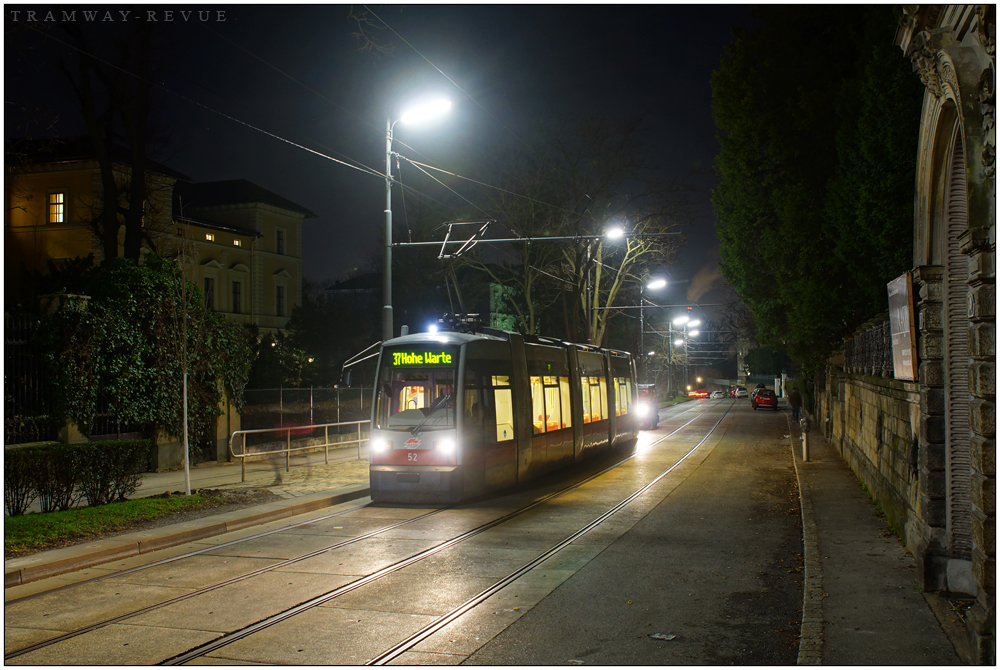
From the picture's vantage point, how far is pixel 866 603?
716 cm

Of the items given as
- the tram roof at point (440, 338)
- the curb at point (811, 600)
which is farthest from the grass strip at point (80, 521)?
the curb at point (811, 600)

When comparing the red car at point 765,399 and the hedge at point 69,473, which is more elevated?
the hedge at point 69,473

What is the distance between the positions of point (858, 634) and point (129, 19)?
25.5 metres

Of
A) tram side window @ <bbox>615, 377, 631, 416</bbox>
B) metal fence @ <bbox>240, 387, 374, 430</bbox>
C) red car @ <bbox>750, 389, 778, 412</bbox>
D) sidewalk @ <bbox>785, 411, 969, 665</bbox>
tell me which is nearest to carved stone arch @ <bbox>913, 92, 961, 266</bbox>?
sidewalk @ <bbox>785, 411, 969, 665</bbox>

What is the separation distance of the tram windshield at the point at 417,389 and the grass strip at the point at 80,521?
3.34 metres

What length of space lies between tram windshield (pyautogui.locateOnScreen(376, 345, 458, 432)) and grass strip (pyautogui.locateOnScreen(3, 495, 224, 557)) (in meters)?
3.34

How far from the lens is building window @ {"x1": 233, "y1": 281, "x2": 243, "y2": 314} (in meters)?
50.1

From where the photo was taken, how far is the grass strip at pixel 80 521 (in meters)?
9.65

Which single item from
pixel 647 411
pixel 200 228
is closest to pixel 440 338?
pixel 647 411

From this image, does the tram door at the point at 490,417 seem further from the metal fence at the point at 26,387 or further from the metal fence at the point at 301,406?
the metal fence at the point at 301,406

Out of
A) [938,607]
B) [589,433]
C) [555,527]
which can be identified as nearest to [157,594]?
[555,527]

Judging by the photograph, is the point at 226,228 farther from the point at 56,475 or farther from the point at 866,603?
the point at 866,603

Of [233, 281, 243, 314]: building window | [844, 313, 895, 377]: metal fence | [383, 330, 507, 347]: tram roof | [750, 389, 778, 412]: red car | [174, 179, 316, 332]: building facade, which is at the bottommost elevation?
[750, 389, 778, 412]: red car

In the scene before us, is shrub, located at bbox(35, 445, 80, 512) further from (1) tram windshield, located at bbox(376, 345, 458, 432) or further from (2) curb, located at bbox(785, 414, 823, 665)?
(2) curb, located at bbox(785, 414, 823, 665)
